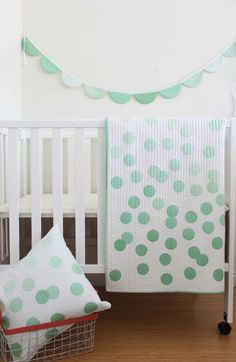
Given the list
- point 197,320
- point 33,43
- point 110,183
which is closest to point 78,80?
point 33,43

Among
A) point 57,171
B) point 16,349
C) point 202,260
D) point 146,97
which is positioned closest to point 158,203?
point 202,260

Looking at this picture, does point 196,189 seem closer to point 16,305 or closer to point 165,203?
point 165,203

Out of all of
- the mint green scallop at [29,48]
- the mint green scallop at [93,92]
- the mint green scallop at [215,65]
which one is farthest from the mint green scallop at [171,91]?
the mint green scallop at [29,48]

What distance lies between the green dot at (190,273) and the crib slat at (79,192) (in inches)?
13.2

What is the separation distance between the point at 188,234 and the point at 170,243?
63 mm

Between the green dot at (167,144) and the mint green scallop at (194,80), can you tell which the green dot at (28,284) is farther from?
the mint green scallop at (194,80)

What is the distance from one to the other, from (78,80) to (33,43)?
26 cm

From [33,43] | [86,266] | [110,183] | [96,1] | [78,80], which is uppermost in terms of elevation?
[96,1]

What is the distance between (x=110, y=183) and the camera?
1.48 m

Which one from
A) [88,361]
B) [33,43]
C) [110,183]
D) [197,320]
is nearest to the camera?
[88,361]

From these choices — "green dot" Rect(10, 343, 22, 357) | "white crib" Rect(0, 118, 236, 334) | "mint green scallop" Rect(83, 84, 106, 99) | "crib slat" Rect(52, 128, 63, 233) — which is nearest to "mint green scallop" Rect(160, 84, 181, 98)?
"mint green scallop" Rect(83, 84, 106, 99)

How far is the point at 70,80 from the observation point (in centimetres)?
218

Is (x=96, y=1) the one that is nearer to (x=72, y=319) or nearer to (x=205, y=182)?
(x=205, y=182)

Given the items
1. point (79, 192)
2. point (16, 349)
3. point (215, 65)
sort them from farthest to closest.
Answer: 1. point (215, 65)
2. point (79, 192)
3. point (16, 349)
